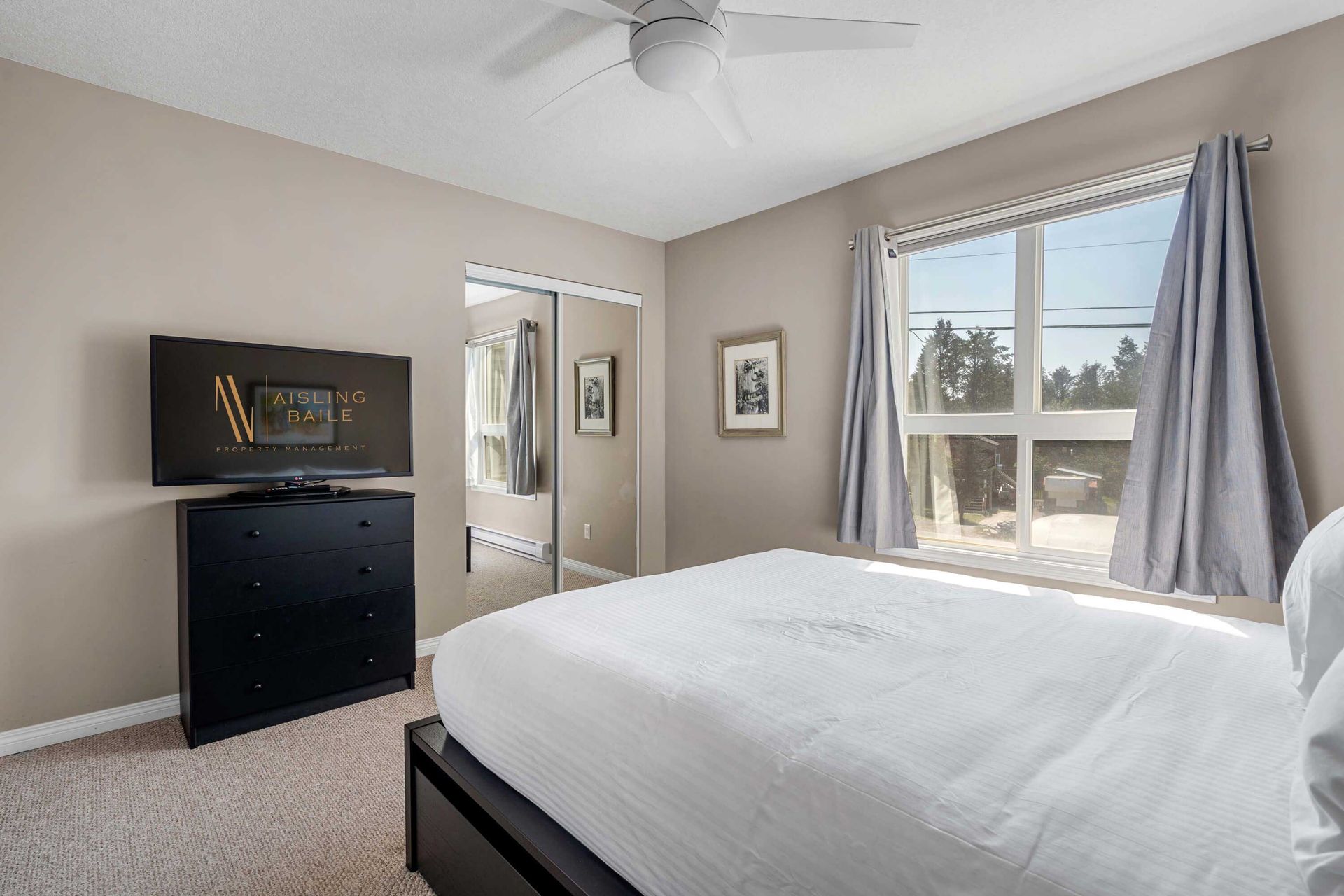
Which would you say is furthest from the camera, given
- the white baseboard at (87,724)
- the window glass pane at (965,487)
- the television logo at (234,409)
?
the window glass pane at (965,487)

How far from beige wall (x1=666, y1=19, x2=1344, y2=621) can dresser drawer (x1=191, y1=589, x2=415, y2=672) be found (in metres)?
2.12

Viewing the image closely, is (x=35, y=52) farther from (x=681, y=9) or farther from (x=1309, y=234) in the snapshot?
(x=1309, y=234)

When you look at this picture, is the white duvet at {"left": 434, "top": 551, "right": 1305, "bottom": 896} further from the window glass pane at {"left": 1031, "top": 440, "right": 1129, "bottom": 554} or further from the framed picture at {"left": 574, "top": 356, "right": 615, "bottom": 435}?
the framed picture at {"left": 574, "top": 356, "right": 615, "bottom": 435}

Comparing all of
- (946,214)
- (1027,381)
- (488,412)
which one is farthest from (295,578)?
(946,214)

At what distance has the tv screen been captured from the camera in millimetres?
2592

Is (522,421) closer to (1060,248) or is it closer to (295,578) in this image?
(295,578)

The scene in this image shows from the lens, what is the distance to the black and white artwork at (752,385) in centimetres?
408

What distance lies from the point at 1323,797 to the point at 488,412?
3609 millimetres

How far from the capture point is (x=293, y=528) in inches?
106

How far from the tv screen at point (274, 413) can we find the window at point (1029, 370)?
8.61 ft

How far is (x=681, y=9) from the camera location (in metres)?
1.95

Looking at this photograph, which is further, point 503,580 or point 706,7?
point 503,580

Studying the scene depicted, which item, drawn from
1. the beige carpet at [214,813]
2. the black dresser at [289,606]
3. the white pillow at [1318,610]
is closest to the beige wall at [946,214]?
the white pillow at [1318,610]

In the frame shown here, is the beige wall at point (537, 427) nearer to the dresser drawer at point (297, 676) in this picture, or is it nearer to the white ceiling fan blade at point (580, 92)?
the dresser drawer at point (297, 676)
